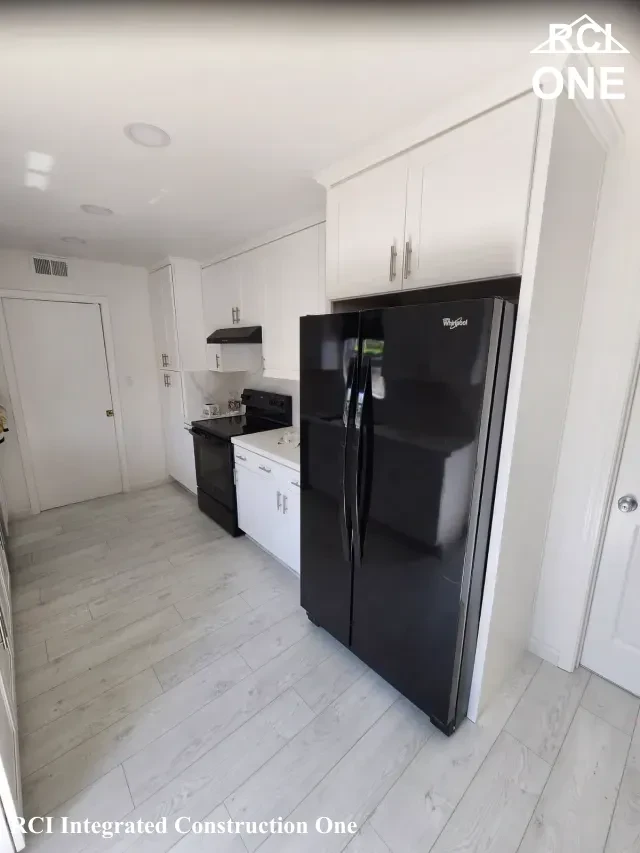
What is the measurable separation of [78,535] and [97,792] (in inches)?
88.8

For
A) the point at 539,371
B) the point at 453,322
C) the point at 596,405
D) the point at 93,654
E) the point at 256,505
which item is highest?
the point at 453,322

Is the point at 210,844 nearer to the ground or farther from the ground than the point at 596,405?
nearer to the ground

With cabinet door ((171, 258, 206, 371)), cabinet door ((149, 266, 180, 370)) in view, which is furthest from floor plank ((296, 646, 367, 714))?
cabinet door ((149, 266, 180, 370))

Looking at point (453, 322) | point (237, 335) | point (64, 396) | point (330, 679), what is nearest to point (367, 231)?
point (453, 322)

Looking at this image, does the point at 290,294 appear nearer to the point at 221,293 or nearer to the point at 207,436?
the point at 221,293

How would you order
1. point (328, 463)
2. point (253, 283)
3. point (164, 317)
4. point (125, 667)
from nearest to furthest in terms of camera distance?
point (328, 463), point (125, 667), point (253, 283), point (164, 317)

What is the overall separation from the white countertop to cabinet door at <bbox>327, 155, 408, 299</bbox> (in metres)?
1.03

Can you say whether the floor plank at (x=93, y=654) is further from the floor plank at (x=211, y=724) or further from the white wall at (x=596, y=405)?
the white wall at (x=596, y=405)

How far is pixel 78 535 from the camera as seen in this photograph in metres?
3.14

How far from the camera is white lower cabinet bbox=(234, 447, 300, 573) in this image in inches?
93.1

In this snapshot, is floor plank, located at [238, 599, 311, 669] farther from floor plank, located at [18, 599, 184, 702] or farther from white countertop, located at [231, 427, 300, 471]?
white countertop, located at [231, 427, 300, 471]

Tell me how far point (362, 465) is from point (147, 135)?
161 centimetres

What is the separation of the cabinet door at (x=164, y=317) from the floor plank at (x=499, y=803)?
3528mm

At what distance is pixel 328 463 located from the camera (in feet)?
5.75
